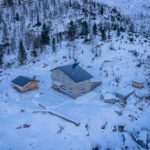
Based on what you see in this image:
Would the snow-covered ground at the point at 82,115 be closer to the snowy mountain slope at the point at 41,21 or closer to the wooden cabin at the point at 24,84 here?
the wooden cabin at the point at 24,84

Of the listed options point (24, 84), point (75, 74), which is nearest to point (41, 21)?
point (24, 84)

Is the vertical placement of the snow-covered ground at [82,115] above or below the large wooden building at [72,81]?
below

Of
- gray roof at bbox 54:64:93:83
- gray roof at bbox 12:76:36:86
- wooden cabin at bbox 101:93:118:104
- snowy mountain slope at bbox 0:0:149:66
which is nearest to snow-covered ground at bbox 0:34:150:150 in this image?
wooden cabin at bbox 101:93:118:104

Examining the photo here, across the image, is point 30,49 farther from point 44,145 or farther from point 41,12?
point 44,145

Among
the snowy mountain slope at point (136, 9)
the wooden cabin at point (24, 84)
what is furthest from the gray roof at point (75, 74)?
the snowy mountain slope at point (136, 9)

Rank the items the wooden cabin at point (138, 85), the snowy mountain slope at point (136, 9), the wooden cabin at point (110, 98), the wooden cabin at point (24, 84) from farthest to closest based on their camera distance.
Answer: the snowy mountain slope at point (136, 9), the wooden cabin at point (24, 84), the wooden cabin at point (138, 85), the wooden cabin at point (110, 98)

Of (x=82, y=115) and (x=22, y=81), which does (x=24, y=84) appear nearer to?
(x=22, y=81)

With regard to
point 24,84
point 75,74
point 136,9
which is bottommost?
point 136,9
